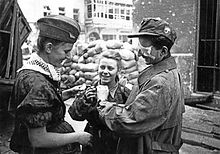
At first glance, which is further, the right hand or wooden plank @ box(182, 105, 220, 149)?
wooden plank @ box(182, 105, 220, 149)

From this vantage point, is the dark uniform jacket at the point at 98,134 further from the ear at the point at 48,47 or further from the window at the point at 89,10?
the window at the point at 89,10

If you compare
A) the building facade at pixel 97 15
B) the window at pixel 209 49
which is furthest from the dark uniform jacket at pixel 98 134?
the building facade at pixel 97 15

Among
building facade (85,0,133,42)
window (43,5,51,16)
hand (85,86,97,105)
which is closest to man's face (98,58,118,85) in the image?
hand (85,86,97,105)

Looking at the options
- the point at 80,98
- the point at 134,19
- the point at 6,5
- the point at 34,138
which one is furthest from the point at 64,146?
the point at 134,19

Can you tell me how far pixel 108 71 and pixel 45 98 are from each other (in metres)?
1.33

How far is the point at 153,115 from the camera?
6.75ft

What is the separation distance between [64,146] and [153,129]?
71 centimetres

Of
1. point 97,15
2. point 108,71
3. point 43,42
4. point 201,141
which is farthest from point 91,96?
point 97,15

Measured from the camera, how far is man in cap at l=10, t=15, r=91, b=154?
1.98 meters

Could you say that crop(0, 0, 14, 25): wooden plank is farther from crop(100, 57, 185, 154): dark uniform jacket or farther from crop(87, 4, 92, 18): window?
crop(87, 4, 92, 18): window

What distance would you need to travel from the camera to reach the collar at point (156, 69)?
2266 mm

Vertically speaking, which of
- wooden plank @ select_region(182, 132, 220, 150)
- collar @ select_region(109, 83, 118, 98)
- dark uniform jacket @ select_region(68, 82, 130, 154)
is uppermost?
collar @ select_region(109, 83, 118, 98)

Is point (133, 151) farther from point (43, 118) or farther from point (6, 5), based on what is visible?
point (6, 5)

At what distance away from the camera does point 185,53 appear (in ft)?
19.5
